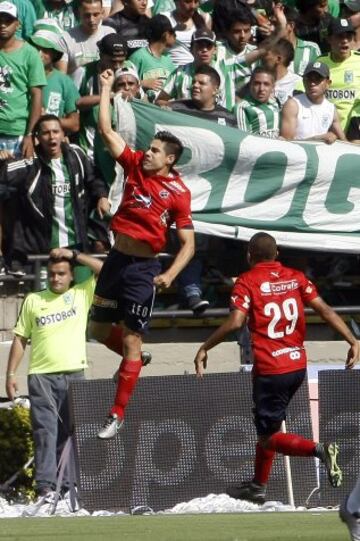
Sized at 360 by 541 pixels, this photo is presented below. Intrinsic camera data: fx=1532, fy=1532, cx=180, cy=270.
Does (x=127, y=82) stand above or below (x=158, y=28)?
below

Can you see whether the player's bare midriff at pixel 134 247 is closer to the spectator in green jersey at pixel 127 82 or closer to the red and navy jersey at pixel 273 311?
the red and navy jersey at pixel 273 311

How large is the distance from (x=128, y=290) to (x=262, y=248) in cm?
109

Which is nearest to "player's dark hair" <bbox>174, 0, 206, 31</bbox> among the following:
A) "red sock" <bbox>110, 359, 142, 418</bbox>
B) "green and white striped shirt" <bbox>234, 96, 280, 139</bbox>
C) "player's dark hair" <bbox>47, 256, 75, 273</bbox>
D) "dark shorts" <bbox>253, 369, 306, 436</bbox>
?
"green and white striped shirt" <bbox>234, 96, 280, 139</bbox>

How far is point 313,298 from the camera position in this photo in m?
11.9

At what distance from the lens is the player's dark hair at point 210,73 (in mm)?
15117

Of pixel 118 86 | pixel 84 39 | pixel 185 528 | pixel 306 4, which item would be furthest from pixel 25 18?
pixel 185 528

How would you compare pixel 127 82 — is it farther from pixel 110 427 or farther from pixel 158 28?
pixel 110 427

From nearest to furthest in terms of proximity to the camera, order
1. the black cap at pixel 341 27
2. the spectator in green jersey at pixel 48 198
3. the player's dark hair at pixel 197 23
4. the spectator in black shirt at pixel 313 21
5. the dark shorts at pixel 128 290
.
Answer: the dark shorts at pixel 128 290, the spectator in green jersey at pixel 48 198, the black cap at pixel 341 27, the player's dark hair at pixel 197 23, the spectator in black shirt at pixel 313 21

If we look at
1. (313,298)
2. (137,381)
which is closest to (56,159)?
(137,381)

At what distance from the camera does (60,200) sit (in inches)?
574

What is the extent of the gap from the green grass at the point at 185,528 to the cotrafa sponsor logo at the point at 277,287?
5.61 feet

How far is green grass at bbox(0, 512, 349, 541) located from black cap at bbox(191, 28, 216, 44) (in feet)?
19.7

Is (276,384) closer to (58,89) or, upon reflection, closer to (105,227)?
(105,227)

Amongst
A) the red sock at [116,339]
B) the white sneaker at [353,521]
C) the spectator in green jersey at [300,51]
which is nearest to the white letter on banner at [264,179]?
the spectator in green jersey at [300,51]
